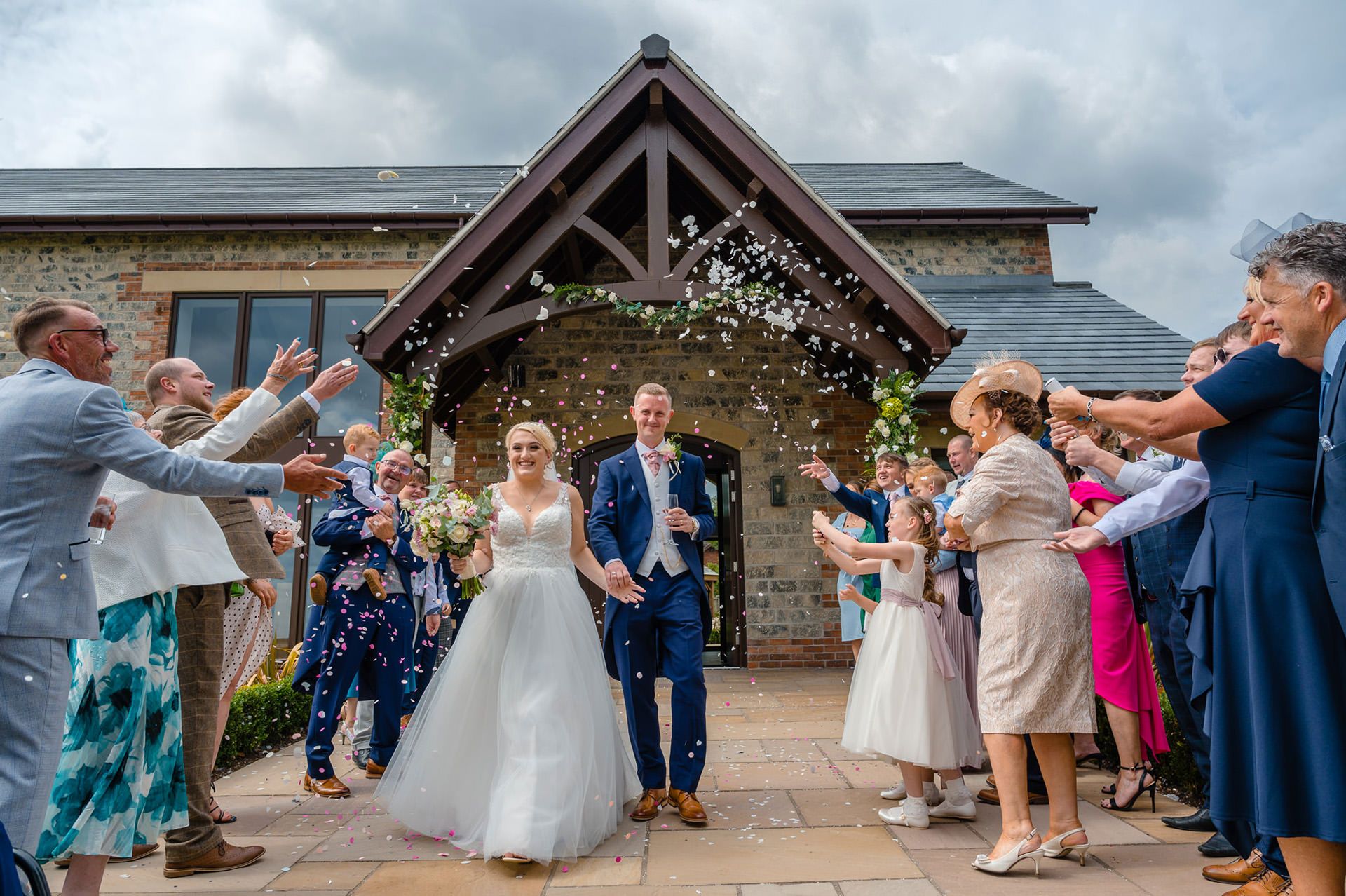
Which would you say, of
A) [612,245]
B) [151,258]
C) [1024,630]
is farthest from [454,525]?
[151,258]

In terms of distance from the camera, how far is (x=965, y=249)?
441 inches

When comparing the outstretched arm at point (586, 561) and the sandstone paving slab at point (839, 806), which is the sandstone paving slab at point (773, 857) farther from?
A: the outstretched arm at point (586, 561)

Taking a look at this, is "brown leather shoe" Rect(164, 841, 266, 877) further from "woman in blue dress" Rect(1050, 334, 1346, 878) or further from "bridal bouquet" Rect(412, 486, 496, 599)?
"woman in blue dress" Rect(1050, 334, 1346, 878)

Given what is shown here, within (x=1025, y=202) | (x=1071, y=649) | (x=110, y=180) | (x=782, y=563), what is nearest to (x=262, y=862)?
(x=1071, y=649)

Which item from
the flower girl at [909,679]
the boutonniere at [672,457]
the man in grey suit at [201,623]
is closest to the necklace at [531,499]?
the boutonniere at [672,457]

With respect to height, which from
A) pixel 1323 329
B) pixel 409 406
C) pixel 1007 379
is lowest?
pixel 1323 329

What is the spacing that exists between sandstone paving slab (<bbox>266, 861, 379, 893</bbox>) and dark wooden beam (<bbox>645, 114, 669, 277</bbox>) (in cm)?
487

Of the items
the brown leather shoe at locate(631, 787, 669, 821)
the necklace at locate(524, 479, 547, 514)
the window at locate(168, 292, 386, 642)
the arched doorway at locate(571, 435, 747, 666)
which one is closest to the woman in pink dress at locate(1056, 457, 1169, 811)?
the brown leather shoe at locate(631, 787, 669, 821)

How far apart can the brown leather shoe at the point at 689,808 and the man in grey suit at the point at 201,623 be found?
5.91 feet

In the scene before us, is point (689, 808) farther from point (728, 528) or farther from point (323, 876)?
point (728, 528)

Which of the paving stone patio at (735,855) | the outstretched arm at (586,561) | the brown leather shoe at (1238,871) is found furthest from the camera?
the outstretched arm at (586,561)

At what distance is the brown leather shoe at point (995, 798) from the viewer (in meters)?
4.05

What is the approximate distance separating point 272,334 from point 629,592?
8.30 m

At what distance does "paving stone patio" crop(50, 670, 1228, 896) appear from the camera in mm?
2969
